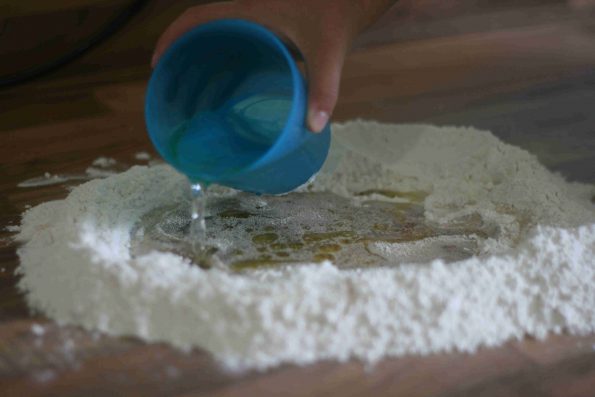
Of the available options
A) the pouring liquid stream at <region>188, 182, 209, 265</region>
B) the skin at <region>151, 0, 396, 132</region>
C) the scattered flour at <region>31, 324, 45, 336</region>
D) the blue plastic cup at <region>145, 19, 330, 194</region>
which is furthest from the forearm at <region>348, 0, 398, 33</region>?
the scattered flour at <region>31, 324, 45, 336</region>

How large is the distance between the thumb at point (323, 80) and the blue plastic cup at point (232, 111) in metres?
0.01

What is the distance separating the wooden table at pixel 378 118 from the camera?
52 centimetres

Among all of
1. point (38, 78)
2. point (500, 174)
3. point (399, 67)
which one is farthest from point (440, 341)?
point (38, 78)

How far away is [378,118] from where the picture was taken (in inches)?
37.7

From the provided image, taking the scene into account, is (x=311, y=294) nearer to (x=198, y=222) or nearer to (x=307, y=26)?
(x=198, y=222)

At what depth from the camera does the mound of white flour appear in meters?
0.54

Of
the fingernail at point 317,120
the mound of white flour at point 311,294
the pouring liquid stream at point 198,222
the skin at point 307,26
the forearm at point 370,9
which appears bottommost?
the mound of white flour at point 311,294

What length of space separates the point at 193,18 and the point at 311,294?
0.29 metres

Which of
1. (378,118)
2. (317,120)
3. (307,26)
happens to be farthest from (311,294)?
(378,118)

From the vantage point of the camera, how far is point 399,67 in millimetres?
1129

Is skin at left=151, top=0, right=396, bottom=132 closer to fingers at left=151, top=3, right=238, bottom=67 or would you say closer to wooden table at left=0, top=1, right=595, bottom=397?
fingers at left=151, top=3, right=238, bottom=67

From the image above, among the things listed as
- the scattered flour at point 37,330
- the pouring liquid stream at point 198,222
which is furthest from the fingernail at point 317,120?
the scattered flour at point 37,330

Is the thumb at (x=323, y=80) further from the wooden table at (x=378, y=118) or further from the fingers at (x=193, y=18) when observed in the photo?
the wooden table at (x=378, y=118)

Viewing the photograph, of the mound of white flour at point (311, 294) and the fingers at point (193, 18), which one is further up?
the fingers at point (193, 18)
